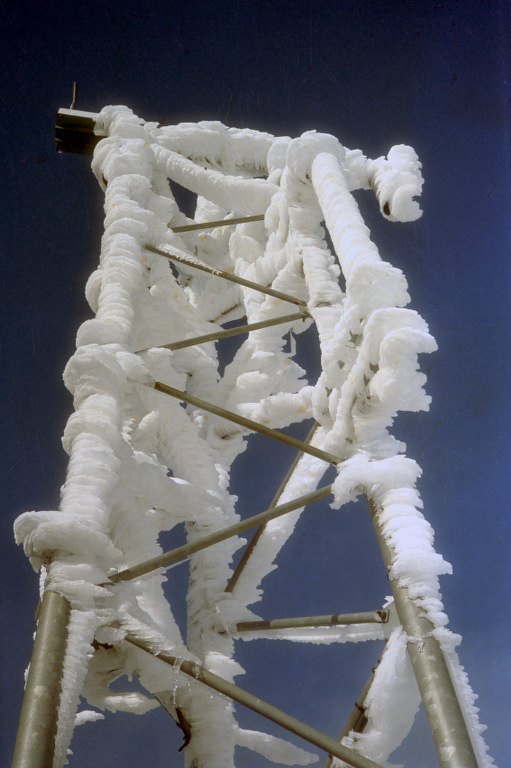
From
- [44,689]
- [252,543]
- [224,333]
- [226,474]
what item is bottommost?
[44,689]

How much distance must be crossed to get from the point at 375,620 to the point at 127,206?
2940 millimetres

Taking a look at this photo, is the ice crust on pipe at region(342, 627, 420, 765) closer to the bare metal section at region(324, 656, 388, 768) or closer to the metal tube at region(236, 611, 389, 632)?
the bare metal section at region(324, 656, 388, 768)

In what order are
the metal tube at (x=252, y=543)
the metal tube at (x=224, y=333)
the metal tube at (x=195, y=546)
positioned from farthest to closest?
the metal tube at (x=224, y=333), the metal tube at (x=252, y=543), the metal tube at (x=195, y=546)

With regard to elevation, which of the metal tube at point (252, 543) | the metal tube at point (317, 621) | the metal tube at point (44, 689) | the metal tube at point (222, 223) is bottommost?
the metal tube at point (44, 689)

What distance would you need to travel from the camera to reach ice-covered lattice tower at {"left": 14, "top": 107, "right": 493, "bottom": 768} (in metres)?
1.86

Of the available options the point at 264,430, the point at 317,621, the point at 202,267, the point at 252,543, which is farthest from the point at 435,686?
the point at 202,267

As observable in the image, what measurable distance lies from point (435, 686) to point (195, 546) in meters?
1.00

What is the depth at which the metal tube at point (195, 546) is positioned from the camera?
2182 mm

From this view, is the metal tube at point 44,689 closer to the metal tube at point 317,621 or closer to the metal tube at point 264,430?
the metal tube at point 264,430

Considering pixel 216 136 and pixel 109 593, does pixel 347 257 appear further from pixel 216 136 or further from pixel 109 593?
pixel 216 136

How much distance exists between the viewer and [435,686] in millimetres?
1674

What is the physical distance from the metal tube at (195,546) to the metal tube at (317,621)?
0.55 meters

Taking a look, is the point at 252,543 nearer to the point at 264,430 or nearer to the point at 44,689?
the point at 264,430

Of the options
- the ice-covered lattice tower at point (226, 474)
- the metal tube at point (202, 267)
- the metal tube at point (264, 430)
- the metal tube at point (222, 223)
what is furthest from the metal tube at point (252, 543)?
the metal tube at point (222, 223)
